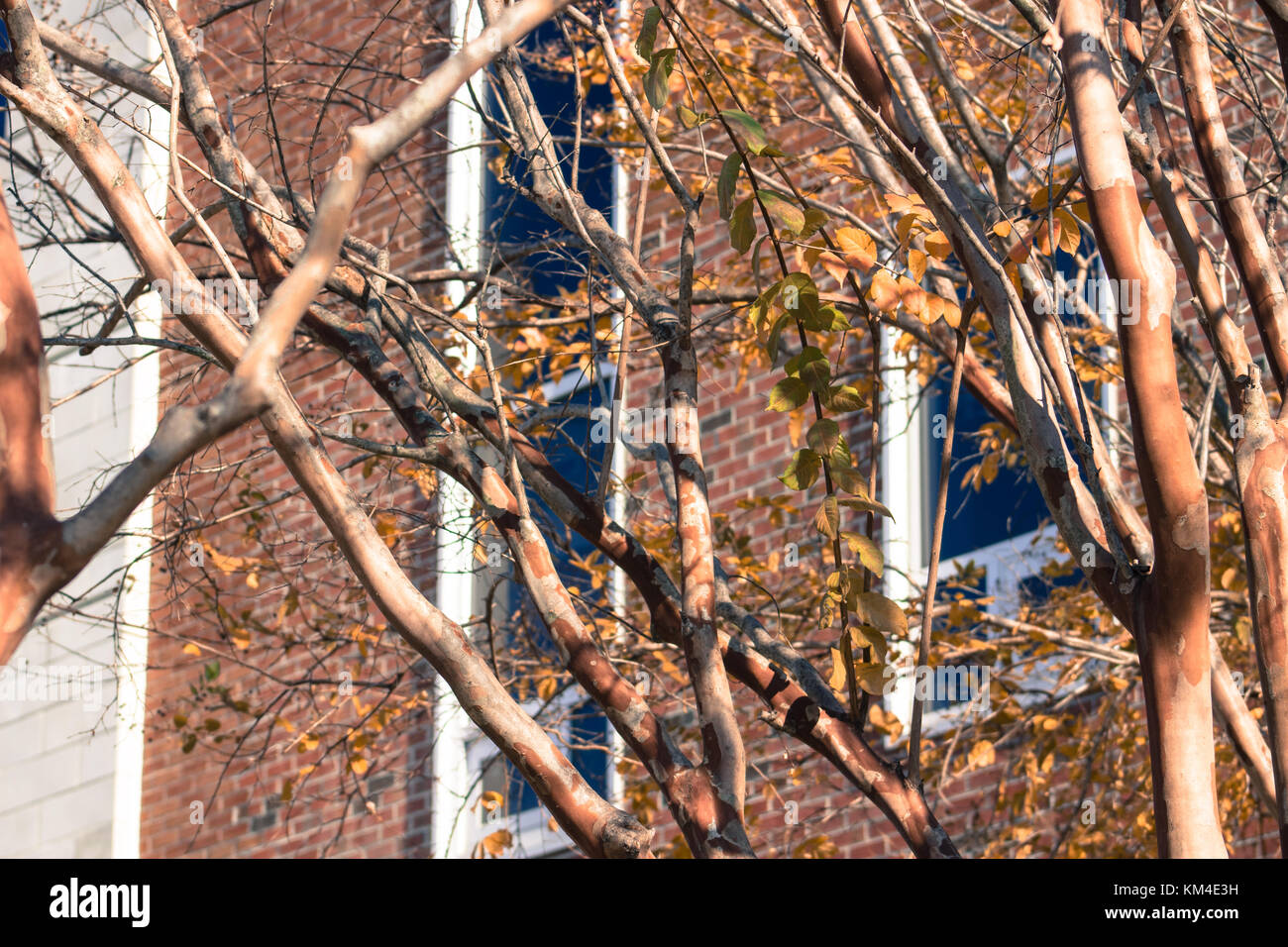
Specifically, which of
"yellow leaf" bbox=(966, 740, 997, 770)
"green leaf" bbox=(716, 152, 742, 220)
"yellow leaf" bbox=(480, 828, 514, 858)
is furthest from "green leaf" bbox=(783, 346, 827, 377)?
"yellow leaf" bbox=(480, 828, 514, 858)

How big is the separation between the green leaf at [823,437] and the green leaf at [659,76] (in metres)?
0.81

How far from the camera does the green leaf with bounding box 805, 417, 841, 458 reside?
3.28 m

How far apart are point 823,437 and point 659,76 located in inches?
35.1

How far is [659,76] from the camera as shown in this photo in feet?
11.5

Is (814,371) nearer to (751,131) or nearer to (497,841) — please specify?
(751,131)

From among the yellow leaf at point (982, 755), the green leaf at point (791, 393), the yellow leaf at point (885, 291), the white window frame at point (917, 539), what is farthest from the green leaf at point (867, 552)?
the white window frame at point (917, 539)

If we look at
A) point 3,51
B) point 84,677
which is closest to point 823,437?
point 3,51

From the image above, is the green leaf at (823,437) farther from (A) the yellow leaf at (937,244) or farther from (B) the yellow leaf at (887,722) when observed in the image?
(B) the yellow leaf at (887,722)

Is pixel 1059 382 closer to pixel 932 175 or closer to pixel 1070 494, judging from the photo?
pixel 1070 494

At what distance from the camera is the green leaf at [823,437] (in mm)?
3275

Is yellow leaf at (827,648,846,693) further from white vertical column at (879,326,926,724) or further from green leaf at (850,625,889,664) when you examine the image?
white vertical column at (879,326,926,724)

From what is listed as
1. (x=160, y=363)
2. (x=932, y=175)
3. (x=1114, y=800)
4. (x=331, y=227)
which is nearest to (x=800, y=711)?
(x=932, y=175)

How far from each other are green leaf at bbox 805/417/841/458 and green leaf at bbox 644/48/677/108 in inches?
31.9

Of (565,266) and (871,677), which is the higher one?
(565,266)
